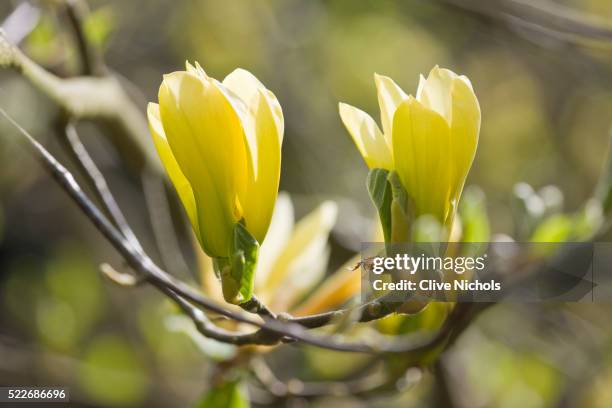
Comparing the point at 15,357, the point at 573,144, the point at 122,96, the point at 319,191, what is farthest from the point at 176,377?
the point at 573,144

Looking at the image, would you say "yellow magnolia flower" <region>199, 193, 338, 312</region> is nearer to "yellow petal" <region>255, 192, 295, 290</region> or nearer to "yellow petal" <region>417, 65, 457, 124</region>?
"yellow petal" <region>255, 192, 295, 290</region>

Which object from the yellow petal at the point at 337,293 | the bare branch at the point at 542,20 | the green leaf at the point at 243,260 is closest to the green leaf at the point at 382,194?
the green leaf at the point at 243,260

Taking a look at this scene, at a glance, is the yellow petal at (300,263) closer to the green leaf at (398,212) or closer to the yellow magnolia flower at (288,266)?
the yellow magnolia flower at (288,266)

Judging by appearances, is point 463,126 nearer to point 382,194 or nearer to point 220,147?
point 382,194

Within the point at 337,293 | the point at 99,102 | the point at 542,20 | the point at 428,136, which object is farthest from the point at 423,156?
the point at 542,20

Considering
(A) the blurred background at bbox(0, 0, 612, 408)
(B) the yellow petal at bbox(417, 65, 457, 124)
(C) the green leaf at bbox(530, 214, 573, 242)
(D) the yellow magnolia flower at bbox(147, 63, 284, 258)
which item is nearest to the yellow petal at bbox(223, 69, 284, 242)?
(D) the yellow magnolia flower at bbox(147, 63, 284, 258)
